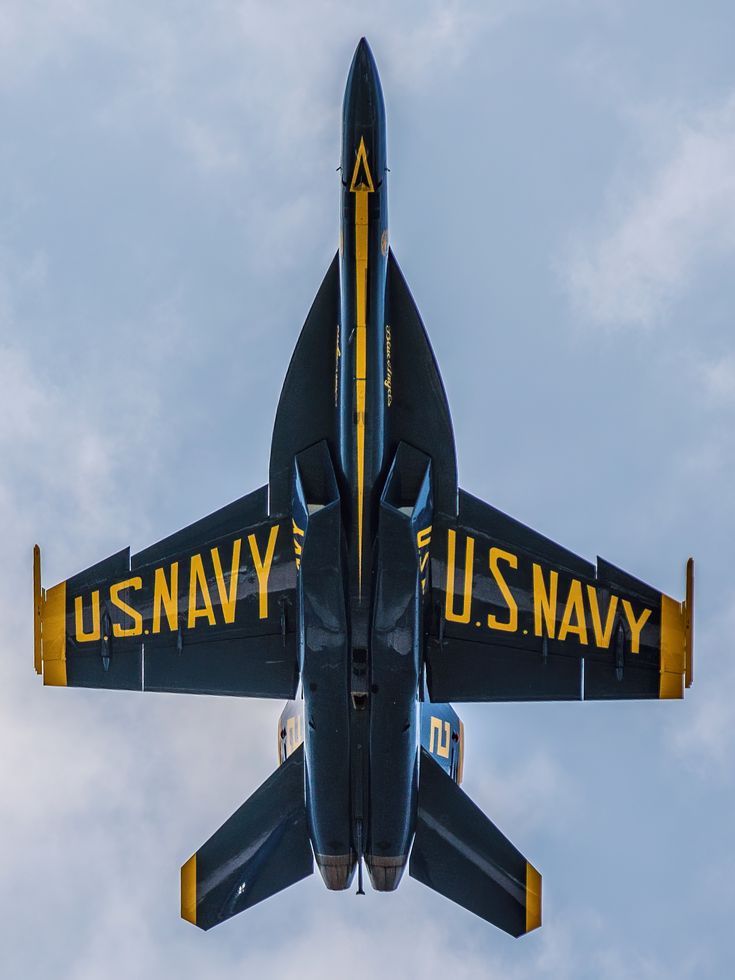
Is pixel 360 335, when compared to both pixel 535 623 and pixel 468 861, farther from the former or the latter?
pixel 468 861

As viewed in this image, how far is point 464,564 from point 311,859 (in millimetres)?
5954

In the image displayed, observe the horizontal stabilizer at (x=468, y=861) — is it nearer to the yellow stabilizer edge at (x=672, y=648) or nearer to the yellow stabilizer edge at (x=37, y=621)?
the yellow stabilizer edge at (x=672, y=648)

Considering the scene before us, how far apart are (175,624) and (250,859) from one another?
4.45m

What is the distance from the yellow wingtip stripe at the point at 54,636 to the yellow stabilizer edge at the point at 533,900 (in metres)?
9.11

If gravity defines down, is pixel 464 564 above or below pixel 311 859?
above

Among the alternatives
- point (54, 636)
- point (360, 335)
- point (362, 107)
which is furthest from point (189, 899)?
point (362, 107)

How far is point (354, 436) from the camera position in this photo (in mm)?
26688

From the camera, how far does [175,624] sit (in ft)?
99.9

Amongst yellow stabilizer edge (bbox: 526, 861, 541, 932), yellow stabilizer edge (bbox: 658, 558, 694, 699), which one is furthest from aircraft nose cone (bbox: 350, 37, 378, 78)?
yellow stabilizer edge (bbox: 526, 861, 541, 932)

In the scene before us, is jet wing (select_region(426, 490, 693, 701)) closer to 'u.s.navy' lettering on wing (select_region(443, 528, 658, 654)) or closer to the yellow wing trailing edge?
'u.s.navy' lettering on wing (select_region(443, 528, 658, 654))

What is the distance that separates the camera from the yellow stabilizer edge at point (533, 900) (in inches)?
1147

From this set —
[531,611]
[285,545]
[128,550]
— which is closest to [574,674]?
[531,611]

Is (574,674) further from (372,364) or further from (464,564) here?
(372,364)

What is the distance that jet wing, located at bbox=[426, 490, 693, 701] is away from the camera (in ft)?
96.8
